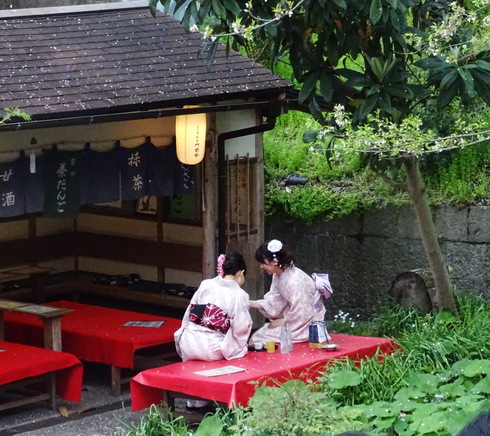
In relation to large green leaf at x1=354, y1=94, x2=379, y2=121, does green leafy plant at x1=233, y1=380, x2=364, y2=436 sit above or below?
below

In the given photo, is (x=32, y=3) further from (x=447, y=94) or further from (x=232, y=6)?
(x=447, y=94)

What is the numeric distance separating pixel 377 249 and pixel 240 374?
4437 millimetres

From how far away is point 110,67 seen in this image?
10.5 metres

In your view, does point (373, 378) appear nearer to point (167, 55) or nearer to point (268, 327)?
point (268, 327)

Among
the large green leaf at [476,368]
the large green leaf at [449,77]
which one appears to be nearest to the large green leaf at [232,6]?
the large green leaf at [449,77]

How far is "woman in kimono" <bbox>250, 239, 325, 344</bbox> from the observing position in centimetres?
935

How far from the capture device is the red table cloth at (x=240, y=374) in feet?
26.9

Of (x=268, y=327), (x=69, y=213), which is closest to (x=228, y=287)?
(x=268, y=327)

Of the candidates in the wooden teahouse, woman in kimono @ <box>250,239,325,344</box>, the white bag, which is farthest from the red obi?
the wooden teahouse

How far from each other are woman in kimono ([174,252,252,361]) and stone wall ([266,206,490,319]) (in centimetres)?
369

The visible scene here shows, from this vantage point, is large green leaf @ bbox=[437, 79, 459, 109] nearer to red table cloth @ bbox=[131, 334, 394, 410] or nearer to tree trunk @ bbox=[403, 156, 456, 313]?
tree trunk @ bbox=[403, 156, 456, 313]

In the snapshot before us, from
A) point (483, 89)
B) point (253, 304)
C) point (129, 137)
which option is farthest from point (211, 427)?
point (129, 137)

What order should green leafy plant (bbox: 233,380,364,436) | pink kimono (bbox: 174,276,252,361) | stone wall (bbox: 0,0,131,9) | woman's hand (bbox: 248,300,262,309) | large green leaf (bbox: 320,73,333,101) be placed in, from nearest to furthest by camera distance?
green leafy plant (bbox: 233,380,364,436) < pink kimono (bbox: 174,276,252,361) < large green leaf (bbox: 320,73,333,101) < woman's hand (bbox: 248,300,262,309) < stone wall (bbox: 0,0,131,9)

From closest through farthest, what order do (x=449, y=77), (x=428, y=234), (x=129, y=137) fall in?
(x=449, y=77) < (x=428, y=234) < (x=129, y=137)
